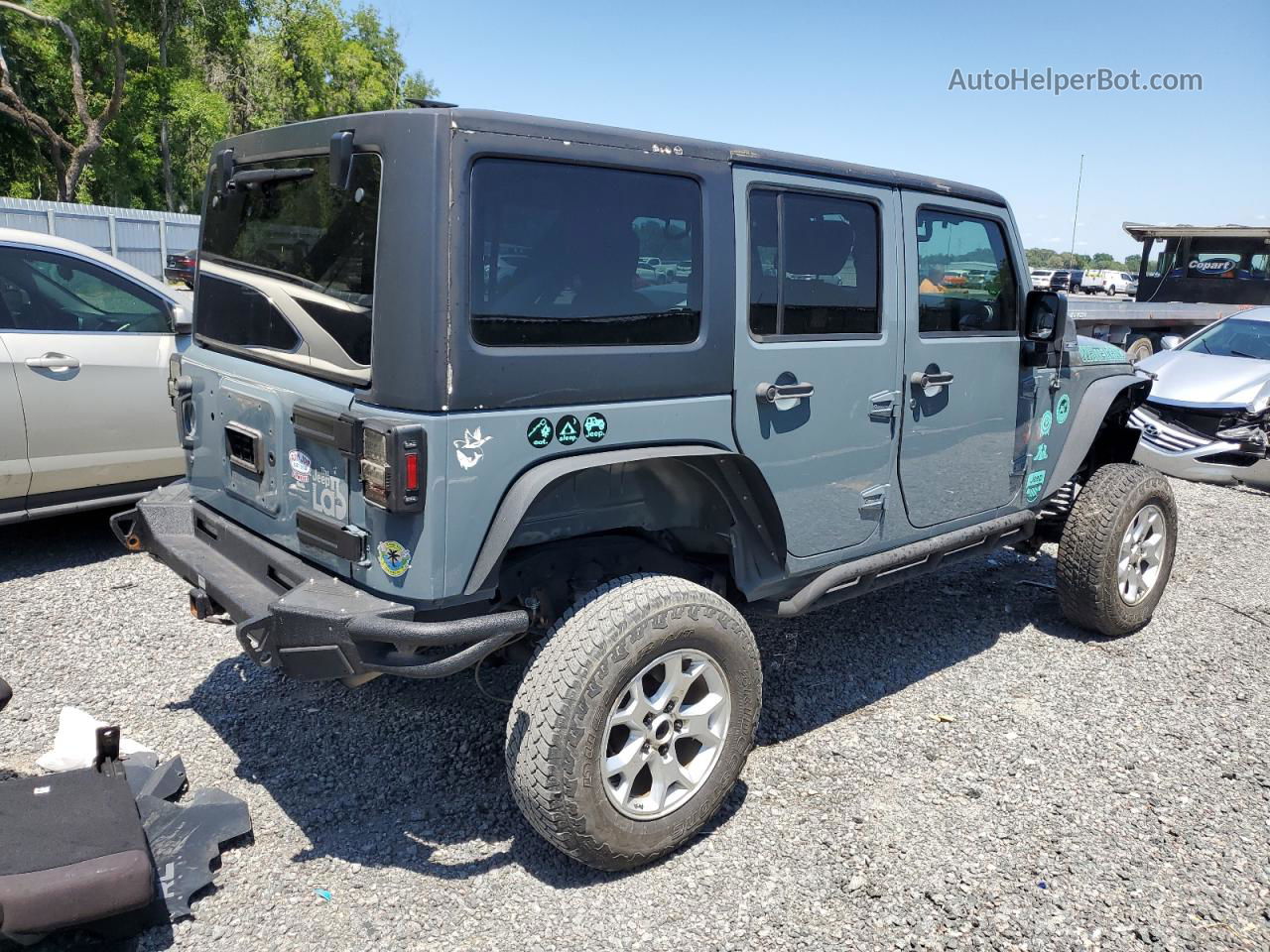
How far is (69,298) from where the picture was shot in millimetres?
5254

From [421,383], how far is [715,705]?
141cm

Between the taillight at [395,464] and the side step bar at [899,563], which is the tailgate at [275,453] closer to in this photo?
the taillight at [395,464]

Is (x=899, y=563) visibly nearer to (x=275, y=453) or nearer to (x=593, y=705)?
(x=593, y=705)

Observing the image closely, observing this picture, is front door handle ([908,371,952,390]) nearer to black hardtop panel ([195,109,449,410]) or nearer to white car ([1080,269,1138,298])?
black hardtop panel ([195,109,449,410])

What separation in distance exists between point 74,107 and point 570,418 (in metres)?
28.1

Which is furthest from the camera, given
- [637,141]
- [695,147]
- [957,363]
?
[957,363]

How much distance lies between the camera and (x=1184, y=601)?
564 centimetres

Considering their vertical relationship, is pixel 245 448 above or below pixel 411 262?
below

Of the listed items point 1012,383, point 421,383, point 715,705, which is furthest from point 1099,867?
point 421,383

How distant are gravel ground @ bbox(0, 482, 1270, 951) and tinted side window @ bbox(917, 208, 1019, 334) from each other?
5.30ft

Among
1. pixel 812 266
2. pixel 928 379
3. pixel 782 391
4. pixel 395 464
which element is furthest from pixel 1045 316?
pixel 395 464

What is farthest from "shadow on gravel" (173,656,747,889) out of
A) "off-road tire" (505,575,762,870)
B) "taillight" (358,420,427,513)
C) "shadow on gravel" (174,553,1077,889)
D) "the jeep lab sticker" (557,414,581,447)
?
"the jeep lab sticker" (557,414,581,447)

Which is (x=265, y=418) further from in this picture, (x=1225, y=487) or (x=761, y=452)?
(x=1225, y=487)

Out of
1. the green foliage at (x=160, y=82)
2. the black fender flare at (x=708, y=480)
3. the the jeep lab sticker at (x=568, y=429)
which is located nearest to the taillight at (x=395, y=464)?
the black fender flare at (x=708, y=480)
